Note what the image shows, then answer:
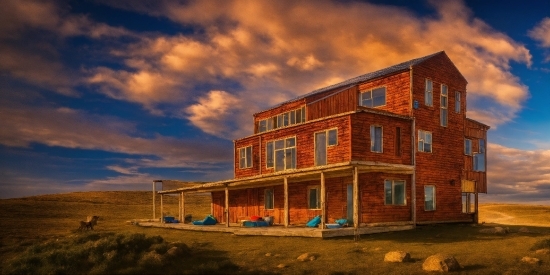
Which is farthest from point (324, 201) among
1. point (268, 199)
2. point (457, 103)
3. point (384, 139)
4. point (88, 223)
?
point (88, 223)

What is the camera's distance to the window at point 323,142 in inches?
1044

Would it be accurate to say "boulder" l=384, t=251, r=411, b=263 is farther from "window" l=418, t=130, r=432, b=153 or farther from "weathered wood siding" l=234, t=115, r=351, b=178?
"window" l=418, t=130, r=432, b=153

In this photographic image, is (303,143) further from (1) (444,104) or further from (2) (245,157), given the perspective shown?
(1) (444,104)

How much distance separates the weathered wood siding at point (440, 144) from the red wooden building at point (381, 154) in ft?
0.23

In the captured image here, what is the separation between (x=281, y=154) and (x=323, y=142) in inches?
191

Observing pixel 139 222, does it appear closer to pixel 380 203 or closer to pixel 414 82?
pixel 380 203

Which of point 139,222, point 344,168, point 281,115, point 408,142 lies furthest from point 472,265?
point 139,222

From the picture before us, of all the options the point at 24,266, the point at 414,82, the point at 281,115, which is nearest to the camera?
the point at 24,266

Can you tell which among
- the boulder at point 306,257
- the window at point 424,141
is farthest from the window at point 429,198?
the boulder at point 306,257

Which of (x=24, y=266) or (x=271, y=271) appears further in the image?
(x=24, y=266)

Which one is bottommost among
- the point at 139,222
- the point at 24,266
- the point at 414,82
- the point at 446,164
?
the point at 139,222

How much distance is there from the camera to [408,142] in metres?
28.1

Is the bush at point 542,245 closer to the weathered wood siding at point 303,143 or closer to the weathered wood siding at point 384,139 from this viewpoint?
the weathered wood siding at point 384,139

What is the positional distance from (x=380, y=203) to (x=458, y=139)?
1017 cm
